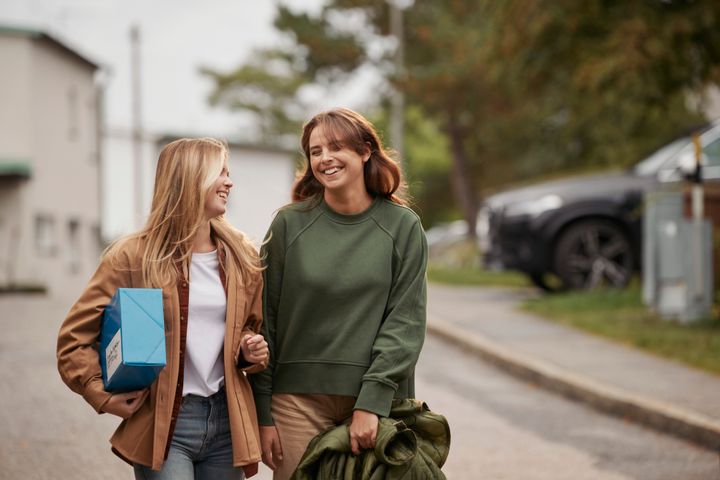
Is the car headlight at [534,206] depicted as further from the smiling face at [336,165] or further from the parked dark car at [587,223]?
the smiling face at [336,165]

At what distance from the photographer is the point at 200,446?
371cm

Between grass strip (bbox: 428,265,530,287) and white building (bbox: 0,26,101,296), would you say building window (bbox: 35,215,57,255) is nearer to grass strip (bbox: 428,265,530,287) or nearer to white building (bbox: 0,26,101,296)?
white building (bbox: 0,26,101,296)

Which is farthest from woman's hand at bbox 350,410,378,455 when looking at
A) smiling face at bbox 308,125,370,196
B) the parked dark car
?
the parked dark car

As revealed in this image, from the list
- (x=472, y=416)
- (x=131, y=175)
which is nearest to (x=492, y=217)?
(x=472, y=416)

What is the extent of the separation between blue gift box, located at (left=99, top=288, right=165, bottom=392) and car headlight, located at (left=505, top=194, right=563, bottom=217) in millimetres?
11104

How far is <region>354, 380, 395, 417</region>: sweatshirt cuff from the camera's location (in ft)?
12.0

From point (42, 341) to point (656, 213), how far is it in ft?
21.8

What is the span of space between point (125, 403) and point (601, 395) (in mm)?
5620

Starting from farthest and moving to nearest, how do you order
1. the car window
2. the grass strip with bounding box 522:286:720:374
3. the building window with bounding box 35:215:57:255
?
1. the building window with bounding box 35:215:57:255
2. the car window
3. the grass strip with bounding box 522:286:720:374

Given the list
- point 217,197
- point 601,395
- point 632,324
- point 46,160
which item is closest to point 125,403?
point 217,197

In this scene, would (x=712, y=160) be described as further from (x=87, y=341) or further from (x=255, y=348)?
(x=87, y=341)

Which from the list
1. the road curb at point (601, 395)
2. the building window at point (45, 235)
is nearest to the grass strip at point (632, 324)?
the road curb at point (601, 395)

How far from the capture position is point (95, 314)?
3604 millimetres

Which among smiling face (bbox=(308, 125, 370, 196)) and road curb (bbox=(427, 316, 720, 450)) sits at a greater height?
smiling face (bbox=(308, 125, 370, 196))
